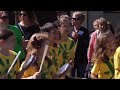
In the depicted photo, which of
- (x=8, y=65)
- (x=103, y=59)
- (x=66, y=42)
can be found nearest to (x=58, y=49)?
(x=66, y=42)

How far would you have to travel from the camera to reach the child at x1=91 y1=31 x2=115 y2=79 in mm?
4164

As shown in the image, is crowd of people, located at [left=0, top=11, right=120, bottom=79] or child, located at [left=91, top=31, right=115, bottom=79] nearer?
crowd of people, located at [left=0, top=11, right=120, bottom=79]

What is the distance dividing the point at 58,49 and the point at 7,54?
68cm

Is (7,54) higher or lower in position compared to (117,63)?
higher

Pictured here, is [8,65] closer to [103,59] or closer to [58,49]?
[58,49]

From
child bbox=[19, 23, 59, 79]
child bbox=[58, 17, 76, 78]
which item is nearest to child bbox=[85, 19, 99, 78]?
child bbox=[58, 17, 76, 78]

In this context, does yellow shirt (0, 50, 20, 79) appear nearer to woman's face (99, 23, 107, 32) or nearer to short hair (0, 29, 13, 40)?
short hair (0, 29, 13, 40)

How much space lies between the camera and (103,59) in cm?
420

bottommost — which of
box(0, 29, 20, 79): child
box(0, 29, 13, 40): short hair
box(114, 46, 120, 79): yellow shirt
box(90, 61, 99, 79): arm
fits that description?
box(90, 61, 99, 79): arm

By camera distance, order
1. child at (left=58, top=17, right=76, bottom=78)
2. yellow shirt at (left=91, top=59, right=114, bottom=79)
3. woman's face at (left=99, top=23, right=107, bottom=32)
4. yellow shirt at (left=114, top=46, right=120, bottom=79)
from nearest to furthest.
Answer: yellow shirt at (left=114, top=46, right=120, bottom=79), yellow shirt at (left=91, top=59, right=114, bottom=79), child at (left=58, top=17, right=76, bottom=78), woman's face at (left=99, top=23, right=107, bottom=32)

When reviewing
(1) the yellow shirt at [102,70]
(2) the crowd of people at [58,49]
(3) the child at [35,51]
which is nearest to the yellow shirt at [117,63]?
(2) the crowd of people at [58,49]

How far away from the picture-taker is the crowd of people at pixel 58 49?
12.6ft

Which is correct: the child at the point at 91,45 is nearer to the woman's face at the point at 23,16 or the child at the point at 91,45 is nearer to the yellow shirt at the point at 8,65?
the woman's face at the point at 23,16
